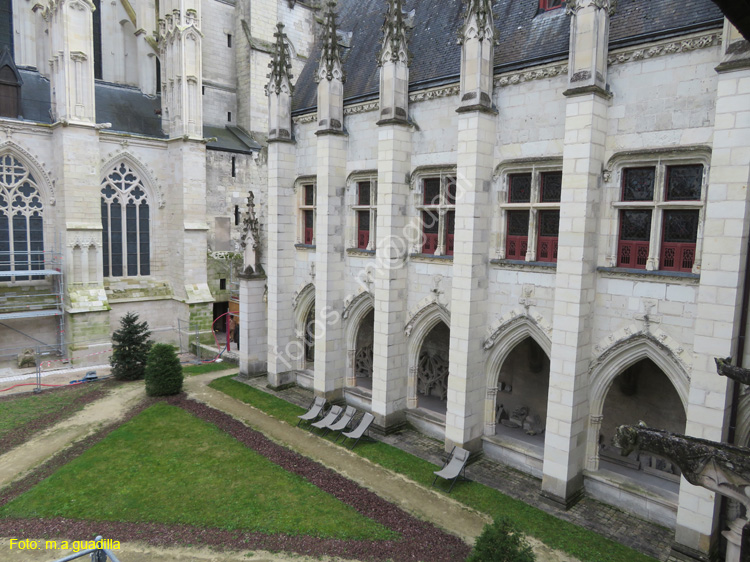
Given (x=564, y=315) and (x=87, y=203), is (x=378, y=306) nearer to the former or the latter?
(x=564, y=315)

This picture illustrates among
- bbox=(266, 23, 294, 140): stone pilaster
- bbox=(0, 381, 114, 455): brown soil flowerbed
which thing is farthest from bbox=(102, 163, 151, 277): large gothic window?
bbox=(266, 23, 294, 140): stone pilaster

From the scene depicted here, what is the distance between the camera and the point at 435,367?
17.8m

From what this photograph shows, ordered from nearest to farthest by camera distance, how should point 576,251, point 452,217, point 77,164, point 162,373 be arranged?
point 576,251 < point 452,217 < point 162,373 < point 77,164

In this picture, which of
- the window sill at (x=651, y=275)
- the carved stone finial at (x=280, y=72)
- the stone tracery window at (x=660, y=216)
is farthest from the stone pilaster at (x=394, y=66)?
the window sill at (x=651, y=275)

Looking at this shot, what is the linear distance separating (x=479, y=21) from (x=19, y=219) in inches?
816

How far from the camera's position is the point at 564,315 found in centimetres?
1034

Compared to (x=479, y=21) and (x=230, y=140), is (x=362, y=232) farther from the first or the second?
(x=230, y=140)

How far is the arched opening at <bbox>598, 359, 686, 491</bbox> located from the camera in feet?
40.6

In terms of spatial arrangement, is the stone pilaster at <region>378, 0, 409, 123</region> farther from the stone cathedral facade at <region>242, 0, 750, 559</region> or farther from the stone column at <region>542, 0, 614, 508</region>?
the stone column at <region>542, 0, 614, 508</region>

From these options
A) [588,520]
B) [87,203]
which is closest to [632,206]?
[588,520]

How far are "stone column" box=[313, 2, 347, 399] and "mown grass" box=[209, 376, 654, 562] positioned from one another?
224 centimetres

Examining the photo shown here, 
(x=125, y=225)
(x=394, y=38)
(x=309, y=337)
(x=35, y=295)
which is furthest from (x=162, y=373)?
(x=394, y=38)

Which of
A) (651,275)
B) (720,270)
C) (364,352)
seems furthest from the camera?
(364,352)

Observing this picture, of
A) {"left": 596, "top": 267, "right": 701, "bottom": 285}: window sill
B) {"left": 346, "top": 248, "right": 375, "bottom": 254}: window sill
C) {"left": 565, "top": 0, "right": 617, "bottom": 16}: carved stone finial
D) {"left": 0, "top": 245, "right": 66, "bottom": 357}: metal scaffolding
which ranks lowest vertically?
{"left": 0, "top": 245, "right": 66, "bottom": 357}: metal scaffolding
